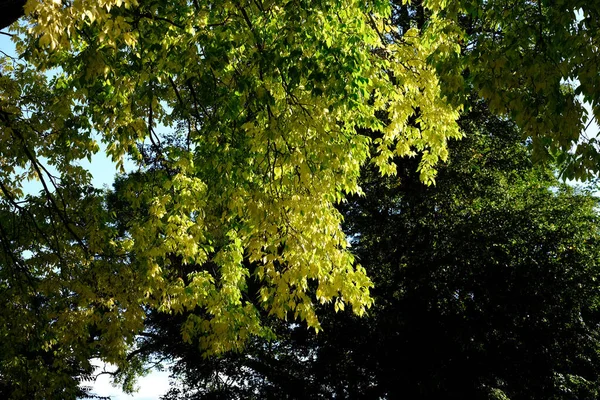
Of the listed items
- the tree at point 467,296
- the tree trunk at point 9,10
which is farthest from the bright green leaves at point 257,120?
the tree at point 467,296

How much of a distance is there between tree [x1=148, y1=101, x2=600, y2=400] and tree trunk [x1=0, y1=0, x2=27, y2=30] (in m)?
10.7

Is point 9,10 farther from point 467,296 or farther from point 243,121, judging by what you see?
point 467,296

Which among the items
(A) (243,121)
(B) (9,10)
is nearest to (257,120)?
(A) (243,121)

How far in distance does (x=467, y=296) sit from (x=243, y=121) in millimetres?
8425

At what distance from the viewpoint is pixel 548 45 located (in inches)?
202

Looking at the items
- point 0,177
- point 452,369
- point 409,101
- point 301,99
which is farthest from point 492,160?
point 0,177

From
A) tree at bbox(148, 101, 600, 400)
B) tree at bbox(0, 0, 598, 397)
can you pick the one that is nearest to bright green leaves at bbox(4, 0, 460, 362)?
tree at bbox(0, 0, 598, 397)

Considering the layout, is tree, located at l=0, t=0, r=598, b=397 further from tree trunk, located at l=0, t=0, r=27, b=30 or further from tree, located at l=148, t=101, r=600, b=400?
tree, located at l=148, t=101, r=600, b=400

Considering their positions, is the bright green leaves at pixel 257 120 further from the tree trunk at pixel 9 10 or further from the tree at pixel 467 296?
the tree at pixel 467 296

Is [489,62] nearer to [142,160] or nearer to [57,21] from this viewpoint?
[57,21]

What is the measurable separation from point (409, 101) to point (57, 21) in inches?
212

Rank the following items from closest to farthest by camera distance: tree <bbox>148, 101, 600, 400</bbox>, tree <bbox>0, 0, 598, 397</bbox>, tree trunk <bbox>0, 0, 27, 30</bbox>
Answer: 1. tree trunk <bbox>0, 0, 27, 30</bbox>
2. tree <bbox>0, 0, 598, 397</bbox>
3. tree <bbox>148, 101, 600, 400</bbox>

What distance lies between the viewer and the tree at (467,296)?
12633 mm

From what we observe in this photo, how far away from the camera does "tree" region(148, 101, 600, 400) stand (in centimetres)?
1263
